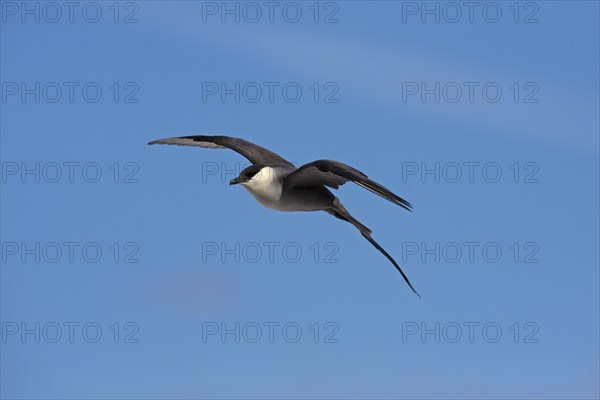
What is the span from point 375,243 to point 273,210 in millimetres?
2484

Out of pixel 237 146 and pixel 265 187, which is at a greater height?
pixel 237 146

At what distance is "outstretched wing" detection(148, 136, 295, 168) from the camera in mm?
19312

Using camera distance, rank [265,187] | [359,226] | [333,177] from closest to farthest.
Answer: [333,177], [265,187], [359,226]

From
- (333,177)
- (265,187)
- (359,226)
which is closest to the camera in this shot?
(333,177)

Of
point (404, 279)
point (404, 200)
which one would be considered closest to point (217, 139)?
point (404, 279)

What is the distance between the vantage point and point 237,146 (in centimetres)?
2006

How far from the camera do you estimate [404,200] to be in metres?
15.1

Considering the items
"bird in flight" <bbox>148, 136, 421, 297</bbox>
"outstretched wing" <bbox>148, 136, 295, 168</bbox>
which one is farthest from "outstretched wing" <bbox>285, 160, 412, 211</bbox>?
"outstretched wing" <bbox>148, 136, 295, 168</bbox>

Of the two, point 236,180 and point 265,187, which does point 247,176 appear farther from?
point 265,187

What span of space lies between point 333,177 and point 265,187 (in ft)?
4.79

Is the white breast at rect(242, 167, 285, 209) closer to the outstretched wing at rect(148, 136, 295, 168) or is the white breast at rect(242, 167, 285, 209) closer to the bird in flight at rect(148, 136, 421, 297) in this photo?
the bird in flight at rect(148, 136, 421, 297)

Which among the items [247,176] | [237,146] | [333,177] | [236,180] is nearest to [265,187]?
[247,176]

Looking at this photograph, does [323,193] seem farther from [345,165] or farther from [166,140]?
[166,140]

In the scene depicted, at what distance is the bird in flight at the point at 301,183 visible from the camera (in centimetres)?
1648
